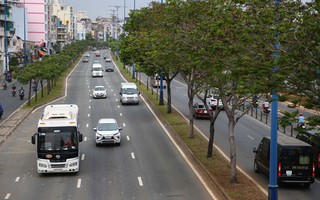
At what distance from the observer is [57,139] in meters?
25.7

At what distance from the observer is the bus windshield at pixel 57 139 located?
25516 mm

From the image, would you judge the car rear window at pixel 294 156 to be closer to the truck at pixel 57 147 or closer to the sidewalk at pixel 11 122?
the truck at pixel 57 147

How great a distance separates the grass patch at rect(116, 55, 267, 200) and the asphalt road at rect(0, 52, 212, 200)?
835mm

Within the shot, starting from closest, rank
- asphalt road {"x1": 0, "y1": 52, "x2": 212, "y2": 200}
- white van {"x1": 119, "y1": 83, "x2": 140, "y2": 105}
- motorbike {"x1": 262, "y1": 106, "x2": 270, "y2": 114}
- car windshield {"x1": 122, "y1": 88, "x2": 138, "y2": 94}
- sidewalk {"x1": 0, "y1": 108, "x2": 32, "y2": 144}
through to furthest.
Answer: asphalt road {"x1": 0, "y1": 52, "x2": 212, "y2": 200}
sidewalk {"x1": 0, "y1": 108, "x2": 32, "y2": 144}
motorbike {"x1": 262, "y1": 106, "x2": 270, "y2": 114}
white van {"x1": 119, "y1": 83, "x2": 140, "y2": 105}
car windshield {"x1": 122, "y1": 88, "x2": 138, "y2": 94}

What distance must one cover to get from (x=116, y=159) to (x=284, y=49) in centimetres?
1696

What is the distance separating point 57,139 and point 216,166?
773cm

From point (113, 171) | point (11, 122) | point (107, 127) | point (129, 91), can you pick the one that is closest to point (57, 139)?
point (113, 171)

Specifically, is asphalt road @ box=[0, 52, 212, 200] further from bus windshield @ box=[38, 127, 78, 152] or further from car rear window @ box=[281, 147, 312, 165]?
car rear window @ box=[281, 147, 312, 165]

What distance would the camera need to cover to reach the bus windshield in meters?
25.5

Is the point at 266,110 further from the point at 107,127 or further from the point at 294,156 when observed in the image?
the point at 294,156

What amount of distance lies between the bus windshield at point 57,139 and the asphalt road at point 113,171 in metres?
1.48

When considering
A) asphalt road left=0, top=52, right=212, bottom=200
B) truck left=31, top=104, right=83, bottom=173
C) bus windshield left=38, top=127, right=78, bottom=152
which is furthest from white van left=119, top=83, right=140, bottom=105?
bus windshield left=38, top=127, right=78, bottom=152

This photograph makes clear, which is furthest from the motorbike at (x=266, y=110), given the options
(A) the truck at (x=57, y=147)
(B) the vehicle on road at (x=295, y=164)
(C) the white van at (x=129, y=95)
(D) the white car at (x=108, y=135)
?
(A) the truck at (x=57, y=147)

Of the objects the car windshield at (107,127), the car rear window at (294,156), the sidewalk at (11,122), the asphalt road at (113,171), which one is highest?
the car rear window at (294,156)
